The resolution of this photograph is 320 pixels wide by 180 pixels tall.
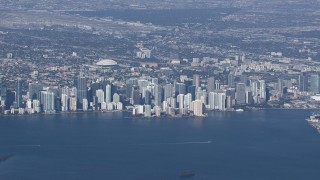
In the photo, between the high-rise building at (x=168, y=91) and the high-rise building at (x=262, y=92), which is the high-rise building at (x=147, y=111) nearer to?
the high-rise building at (x=168, y=91)

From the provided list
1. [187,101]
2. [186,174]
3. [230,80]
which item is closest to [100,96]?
[187,101]

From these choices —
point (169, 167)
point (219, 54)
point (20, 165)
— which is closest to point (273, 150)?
point (169, 167)

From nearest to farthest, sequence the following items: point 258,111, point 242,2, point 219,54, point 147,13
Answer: point 258,111 < point 219,54 < point 147,13 < point 242,2

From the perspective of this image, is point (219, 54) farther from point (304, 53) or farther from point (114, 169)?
point (114, 169)

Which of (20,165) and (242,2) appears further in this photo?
(242,2)

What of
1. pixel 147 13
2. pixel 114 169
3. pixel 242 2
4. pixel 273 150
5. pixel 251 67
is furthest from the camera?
pixel 242 2

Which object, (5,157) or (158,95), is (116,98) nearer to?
(158,95)

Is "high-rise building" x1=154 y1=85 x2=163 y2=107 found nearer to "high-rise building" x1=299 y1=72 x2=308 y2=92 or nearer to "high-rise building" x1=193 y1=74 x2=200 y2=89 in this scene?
"high-rise building" x1=193 y1=74 x2=200 y2=89
